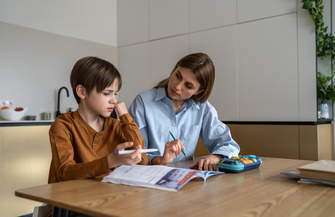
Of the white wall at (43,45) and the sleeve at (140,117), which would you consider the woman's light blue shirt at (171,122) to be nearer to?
the sleeve at (140,117)

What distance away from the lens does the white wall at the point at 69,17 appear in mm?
2945

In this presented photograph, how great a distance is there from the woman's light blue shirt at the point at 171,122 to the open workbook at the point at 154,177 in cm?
59

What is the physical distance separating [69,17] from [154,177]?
307 cm

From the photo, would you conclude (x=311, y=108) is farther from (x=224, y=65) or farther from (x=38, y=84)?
(x=38, y=84)

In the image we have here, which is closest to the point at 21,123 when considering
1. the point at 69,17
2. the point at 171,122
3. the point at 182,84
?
the point at 69,17

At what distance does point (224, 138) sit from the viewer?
1.63m

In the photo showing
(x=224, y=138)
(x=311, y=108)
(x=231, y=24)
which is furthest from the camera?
(x=231, y=24)

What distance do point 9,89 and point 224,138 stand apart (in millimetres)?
2293

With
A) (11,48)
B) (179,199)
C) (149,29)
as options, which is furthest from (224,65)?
(179,199)

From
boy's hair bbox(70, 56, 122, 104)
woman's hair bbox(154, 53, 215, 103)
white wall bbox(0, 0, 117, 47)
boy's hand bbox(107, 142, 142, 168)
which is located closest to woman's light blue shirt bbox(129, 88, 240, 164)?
woman's hair bbox(154, 53, 215, 103)

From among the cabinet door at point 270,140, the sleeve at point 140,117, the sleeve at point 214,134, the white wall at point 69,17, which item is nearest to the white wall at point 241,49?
the cabinet door at point 270,140

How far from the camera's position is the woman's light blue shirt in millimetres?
1648

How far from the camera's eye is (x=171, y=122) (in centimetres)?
169

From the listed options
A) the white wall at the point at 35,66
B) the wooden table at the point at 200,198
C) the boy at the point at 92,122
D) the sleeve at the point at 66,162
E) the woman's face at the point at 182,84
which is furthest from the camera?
the white wall at the point at 35,66
